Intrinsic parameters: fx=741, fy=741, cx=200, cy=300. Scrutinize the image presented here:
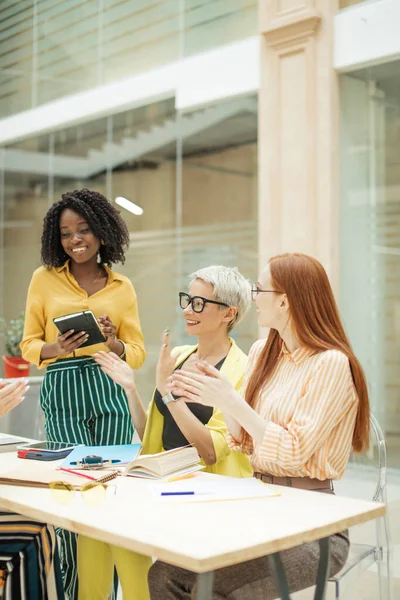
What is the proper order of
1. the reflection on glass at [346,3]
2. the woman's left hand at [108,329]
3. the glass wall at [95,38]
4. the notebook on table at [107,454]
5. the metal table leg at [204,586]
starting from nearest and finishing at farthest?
the metal table leg at [204,586] < the notebook on table at [107,454] < the woman's left hand at [108,329] < the reflection on glass at [346,3] < the glass wall at [95,38]

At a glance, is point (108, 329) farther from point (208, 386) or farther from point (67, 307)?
point (208, 386)

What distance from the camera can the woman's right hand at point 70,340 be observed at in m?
3.04

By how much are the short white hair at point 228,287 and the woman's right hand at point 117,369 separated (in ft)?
A: 1.39

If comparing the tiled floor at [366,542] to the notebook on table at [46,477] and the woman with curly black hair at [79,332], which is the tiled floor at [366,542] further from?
the woman with curly black hair at [79,332]

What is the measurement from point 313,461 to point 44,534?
0.84 meters

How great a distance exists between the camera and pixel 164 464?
2.28 meters

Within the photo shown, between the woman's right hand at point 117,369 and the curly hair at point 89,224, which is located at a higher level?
the curly hair at point 89,224

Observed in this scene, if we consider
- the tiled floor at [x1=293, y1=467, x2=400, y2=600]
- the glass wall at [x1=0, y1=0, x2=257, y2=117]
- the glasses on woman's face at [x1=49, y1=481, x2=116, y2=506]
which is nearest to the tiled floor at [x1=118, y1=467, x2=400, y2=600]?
the tiled floor at [x1=293, y1=467, x2=400, y2=600]

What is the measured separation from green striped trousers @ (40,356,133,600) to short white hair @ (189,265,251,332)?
2.10 feet

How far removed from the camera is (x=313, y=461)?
2.24 metres

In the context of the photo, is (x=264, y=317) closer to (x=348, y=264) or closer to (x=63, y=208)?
(x=63, y=208)

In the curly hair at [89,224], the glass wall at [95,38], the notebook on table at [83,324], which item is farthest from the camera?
the glass wall at [95,38]

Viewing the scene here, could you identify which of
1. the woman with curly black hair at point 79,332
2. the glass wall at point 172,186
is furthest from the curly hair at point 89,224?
the glass wall at point 172,186

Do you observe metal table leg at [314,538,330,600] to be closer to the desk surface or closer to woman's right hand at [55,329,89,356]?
the desk surface
